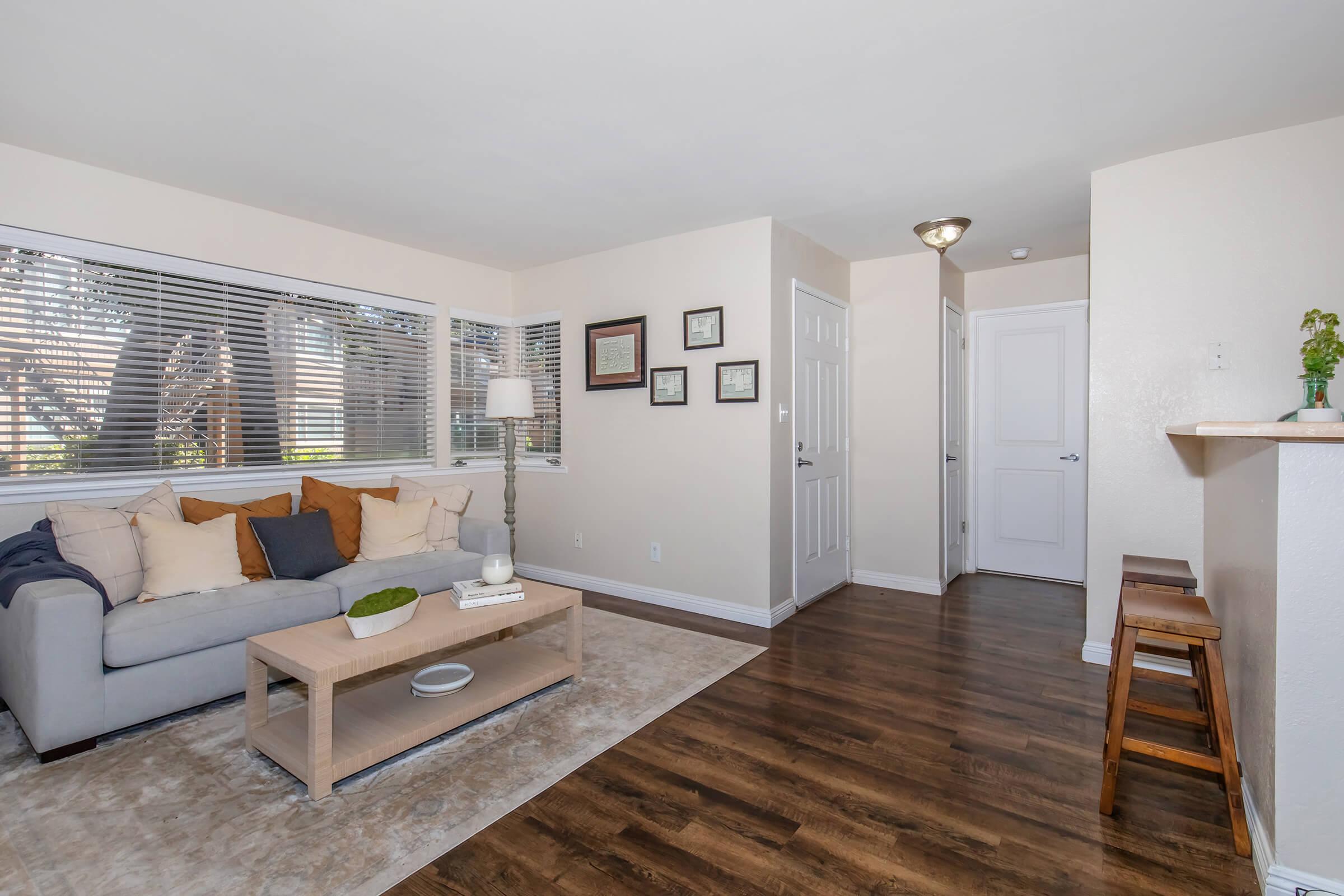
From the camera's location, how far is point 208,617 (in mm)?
2652

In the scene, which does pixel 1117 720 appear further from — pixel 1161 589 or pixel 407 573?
pixel 407 573

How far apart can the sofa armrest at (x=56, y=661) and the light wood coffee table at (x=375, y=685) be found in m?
0.54

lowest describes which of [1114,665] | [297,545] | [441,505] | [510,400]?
[1114,665]

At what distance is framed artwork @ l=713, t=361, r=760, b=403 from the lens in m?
3.91

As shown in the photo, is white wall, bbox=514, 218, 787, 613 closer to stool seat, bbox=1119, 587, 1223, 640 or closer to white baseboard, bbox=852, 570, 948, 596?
white baseboard, bbox=852, 570, 948, 596

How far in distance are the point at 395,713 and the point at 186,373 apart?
2402 mm

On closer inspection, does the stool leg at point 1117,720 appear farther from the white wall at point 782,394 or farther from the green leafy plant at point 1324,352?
the white wall at point 782,394

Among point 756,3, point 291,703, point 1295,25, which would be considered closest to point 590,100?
point 756,3

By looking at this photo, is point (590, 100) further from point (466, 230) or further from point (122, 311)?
point (122, 311)

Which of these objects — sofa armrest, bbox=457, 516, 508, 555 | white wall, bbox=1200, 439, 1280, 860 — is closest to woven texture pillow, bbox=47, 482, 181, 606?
sofa armrest, bbox=457, 516, 508, 555

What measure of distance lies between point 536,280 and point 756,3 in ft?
11.4

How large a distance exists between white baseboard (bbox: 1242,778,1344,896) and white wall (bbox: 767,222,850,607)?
2411 mm

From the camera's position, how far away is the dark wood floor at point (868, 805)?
1.71 meters

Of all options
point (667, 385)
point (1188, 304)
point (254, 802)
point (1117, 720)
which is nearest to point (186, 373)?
point (254, 802)
